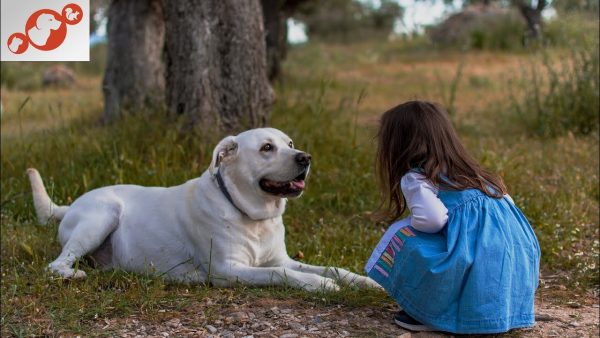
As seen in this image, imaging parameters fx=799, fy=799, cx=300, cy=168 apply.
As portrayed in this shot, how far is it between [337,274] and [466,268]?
0.99 meters

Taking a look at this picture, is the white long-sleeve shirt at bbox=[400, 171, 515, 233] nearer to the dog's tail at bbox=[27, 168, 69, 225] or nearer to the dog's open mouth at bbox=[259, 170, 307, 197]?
the dog's open mouth at bbox=[259, 170, 307, 197]

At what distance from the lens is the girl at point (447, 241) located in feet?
11.9

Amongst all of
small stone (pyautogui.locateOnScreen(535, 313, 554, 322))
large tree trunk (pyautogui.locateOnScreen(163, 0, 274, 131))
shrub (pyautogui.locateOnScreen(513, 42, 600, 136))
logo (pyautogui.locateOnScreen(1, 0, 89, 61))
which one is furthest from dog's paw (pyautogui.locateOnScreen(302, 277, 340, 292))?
shrub (pyautogui.locateOnScreen(513, 42, 600, 136))

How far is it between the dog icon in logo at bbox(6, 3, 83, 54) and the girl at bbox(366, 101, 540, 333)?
1876mm

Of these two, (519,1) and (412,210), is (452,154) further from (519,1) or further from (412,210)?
(519,1)

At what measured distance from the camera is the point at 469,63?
14.1 metres

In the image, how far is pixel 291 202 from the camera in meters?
6.04

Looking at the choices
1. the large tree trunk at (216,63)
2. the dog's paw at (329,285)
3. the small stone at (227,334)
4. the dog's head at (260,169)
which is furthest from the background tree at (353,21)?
the small stone at (227,334)

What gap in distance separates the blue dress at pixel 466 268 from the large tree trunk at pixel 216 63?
3.09 metres

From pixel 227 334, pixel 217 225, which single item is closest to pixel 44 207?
pixel 217 225

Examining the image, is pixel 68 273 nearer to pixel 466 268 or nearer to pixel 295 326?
pixel 295 326

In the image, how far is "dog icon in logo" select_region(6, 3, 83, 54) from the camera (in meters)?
4.43

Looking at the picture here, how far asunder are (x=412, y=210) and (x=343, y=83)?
8.99m

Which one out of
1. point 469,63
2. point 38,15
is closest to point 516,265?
point 38,15
